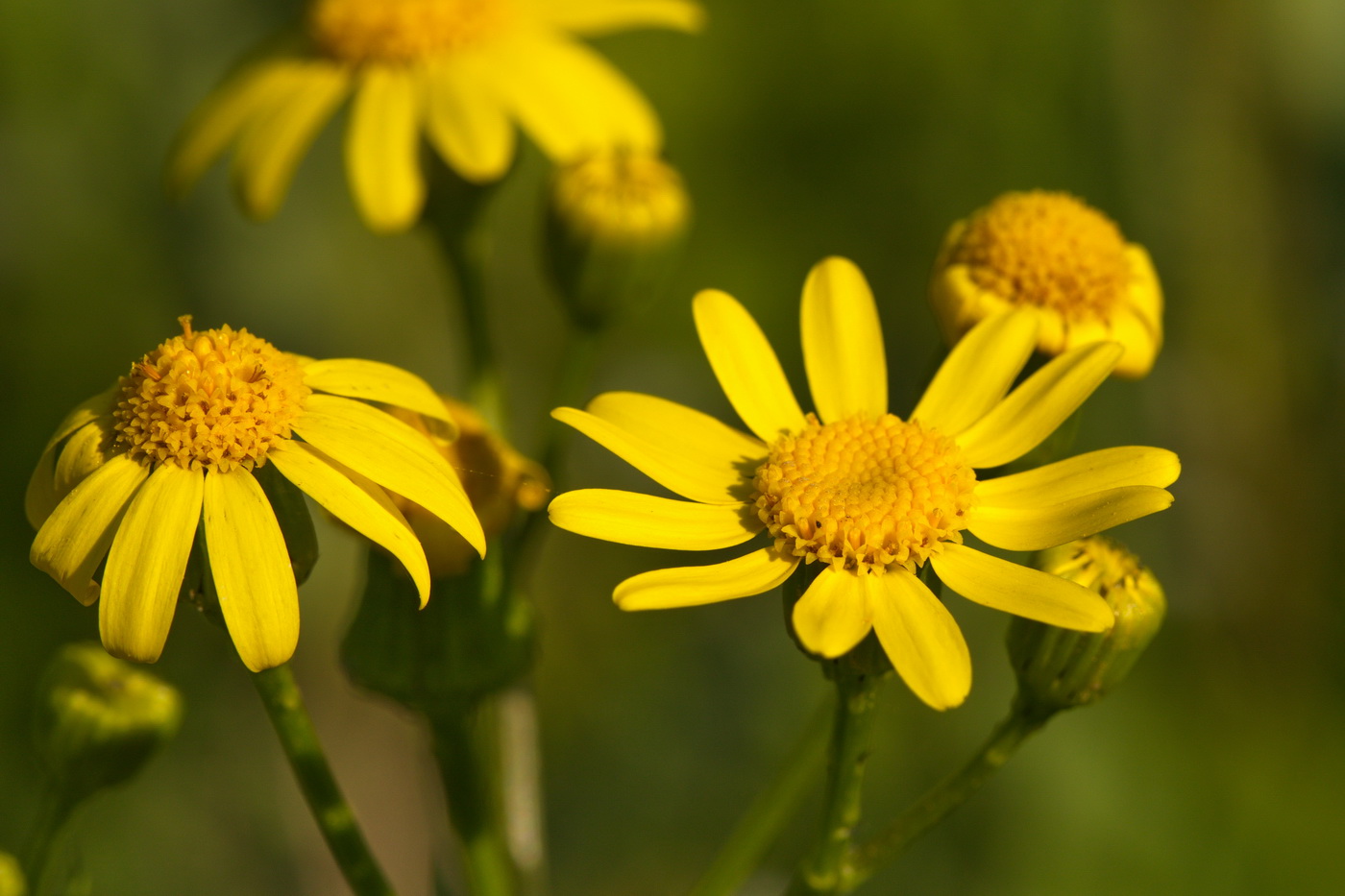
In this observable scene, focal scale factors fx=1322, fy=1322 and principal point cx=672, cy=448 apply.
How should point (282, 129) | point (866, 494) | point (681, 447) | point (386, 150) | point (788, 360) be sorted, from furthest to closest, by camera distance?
1. point (788, 360)
2. point (282, 129)
3. point (386, 150)
4. point (681, 447)
5. point (866, 494)

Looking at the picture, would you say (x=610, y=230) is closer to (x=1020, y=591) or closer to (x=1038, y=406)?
(x=1038, y=406)

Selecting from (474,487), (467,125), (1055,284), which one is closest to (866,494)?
(1055,284)

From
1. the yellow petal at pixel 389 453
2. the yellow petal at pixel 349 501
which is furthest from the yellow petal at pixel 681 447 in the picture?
the yellow petal at pixel 349 501

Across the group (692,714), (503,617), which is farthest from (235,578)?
(692,714)

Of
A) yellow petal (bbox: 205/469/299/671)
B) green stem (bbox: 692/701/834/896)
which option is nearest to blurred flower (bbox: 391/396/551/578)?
yellow petal (bbox: 205/469/299/671)

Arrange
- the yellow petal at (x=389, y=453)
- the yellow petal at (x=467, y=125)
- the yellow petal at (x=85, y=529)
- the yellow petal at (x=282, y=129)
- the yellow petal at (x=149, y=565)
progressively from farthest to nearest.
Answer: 1. the yellow petal at (x=282, y=129)
2. the yellow petal at (x=467, y=125)
3. the yellow petal at (x=389, y=453)
4. the yellow petal at (x=85, y=529)
5. the yellow petal at (x=149, y=565)

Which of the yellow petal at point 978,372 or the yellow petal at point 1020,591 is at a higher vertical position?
the yellow petal at point 978,372

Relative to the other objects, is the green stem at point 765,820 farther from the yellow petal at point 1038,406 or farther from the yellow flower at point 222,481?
the yellow flower at point 222,481
